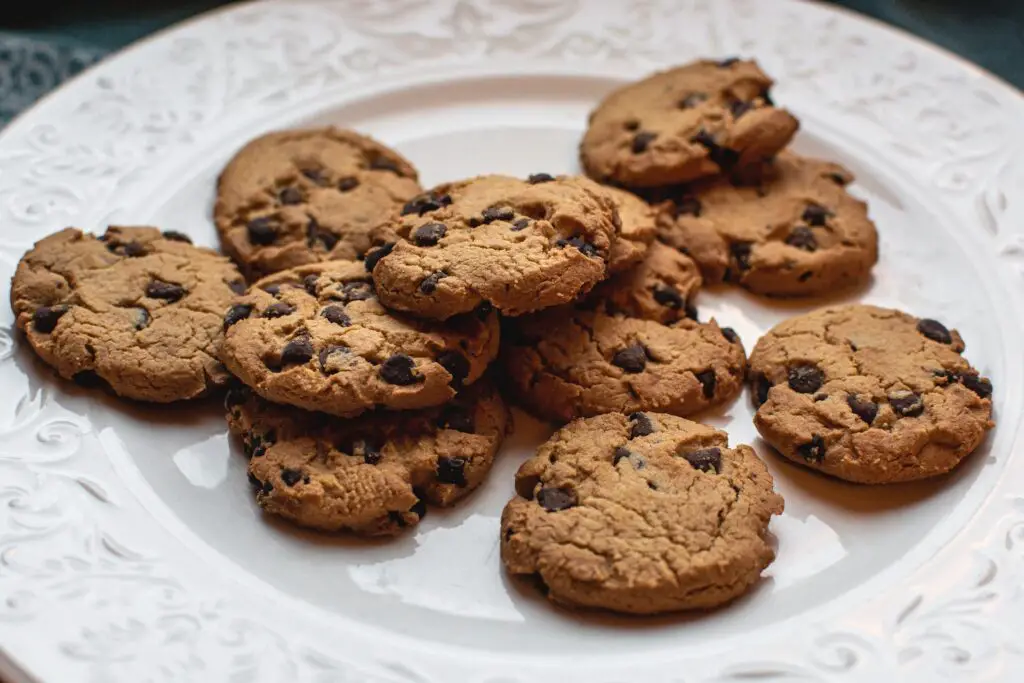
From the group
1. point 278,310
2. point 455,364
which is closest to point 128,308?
point 278,310

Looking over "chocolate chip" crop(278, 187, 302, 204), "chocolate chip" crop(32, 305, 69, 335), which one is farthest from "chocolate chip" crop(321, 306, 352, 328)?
"chocolate chip" crop(32, 305, 69, 335)

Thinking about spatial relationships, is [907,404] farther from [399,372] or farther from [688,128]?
[399,372]

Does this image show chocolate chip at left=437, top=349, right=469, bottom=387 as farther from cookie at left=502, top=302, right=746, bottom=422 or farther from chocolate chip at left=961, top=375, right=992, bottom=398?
chocolate chip at left=961, top=375, right=992, bottom=398

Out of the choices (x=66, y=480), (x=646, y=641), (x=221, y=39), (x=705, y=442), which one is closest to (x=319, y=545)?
(x=66, y=480)

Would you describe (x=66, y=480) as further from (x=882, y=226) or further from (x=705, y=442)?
(x=882, y=226)

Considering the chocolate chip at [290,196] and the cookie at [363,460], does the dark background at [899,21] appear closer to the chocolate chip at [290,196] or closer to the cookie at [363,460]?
the chocolate chip at [290,196]

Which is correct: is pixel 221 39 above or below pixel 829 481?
above

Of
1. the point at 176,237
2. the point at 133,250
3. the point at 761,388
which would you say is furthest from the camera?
the point at 176,237
